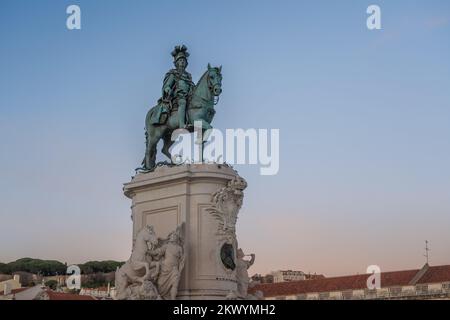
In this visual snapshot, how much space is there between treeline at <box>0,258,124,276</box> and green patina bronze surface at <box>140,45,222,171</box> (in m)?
49.8

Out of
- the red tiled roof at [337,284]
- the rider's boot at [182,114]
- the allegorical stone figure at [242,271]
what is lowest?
the allegorical stone figure at [242,271]

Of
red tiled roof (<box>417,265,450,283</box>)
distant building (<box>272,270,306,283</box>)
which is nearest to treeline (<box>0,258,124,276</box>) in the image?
distant building (<box>272,270,306,283</box>)

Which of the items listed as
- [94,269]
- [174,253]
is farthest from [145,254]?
[94,269]

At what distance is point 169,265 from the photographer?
20438 millimetres

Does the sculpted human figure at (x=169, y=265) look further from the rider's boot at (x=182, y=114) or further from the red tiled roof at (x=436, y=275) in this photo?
the red tiled roof at (x=436, y=275)

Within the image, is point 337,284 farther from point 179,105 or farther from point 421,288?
point 179,105

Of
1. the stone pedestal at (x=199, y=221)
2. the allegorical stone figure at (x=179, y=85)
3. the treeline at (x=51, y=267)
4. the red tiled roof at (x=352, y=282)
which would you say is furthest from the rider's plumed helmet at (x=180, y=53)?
the treeline at (x=51, y=267)

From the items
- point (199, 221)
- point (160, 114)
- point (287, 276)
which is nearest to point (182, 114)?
point (160, 114)

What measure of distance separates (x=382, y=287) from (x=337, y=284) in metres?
3.32

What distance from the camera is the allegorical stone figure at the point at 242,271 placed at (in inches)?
864

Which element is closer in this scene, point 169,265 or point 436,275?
point 169,265

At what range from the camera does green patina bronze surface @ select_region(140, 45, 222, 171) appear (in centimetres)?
2262

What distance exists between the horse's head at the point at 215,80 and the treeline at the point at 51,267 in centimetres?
5105
